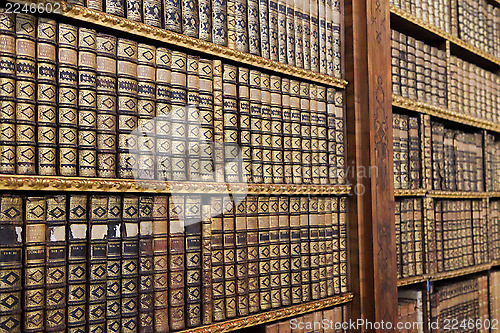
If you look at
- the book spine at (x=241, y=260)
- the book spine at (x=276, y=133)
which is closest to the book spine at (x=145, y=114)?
the book spine at (x=241, y=260)

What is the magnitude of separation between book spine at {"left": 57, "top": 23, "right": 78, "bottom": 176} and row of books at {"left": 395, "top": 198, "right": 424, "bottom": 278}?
135 cm

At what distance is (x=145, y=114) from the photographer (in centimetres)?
120

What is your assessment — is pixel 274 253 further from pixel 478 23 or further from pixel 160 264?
pixel 478 23

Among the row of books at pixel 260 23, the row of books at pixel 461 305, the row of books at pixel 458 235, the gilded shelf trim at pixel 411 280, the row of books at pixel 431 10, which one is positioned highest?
the row of books at pixel 431 10

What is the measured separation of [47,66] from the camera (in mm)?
1050

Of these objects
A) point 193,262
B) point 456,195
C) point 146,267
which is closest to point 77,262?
point 146,267

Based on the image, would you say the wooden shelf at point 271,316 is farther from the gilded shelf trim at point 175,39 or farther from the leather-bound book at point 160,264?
the gilded shelf trim at point 175,39

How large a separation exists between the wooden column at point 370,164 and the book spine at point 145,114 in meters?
0.87

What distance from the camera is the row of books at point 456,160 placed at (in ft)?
6.93

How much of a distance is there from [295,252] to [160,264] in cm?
53

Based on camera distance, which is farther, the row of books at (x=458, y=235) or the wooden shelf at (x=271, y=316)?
the row of books at (x=458, y=235)

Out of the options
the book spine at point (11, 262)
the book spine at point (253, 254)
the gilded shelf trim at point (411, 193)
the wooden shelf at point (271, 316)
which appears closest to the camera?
the book spine at point (11, 262)

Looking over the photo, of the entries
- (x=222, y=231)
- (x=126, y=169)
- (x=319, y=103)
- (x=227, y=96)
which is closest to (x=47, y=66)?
(x=126, y=169)

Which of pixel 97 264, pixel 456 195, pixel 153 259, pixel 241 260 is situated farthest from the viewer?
pixel 456 195
